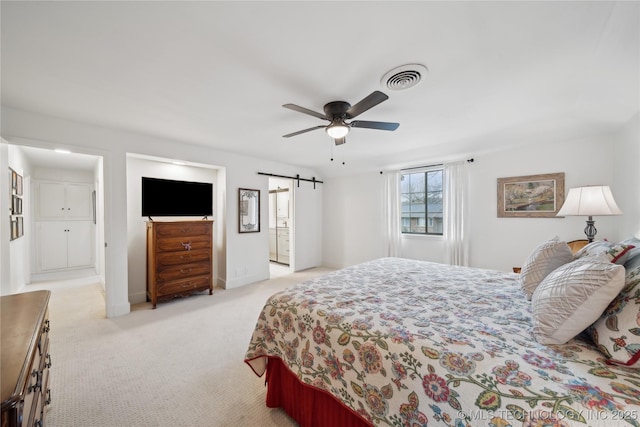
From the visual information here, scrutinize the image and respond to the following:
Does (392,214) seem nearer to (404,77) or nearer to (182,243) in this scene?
(404,77)

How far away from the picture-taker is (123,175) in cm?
314

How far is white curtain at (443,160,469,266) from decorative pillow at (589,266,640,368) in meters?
3.04

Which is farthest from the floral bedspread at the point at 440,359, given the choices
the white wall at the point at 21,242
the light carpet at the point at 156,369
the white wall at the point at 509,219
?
the white wall at the point at 21,242

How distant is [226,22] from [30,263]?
246 inches

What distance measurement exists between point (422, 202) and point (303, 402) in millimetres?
3927

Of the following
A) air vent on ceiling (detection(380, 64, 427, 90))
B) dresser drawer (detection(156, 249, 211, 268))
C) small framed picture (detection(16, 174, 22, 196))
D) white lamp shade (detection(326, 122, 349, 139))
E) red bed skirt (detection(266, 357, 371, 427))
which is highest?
air vent on ceiling (detection(380, 64, 427, 90))

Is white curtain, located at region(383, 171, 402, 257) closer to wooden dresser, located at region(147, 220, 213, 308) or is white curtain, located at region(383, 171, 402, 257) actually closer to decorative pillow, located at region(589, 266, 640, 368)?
wooden dresser, located at region(147, 220, 213, 308)

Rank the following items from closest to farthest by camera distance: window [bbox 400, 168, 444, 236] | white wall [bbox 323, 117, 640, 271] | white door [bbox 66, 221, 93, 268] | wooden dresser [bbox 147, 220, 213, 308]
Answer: white wall [bbox 323, 117, 640, 271]
wooden dresser [bbox 147, 220, 213, 308]
window [bbox 400, 168, 444, 236]
white door [bbox 66, 221, 93, 268]

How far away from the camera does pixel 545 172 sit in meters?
3.30

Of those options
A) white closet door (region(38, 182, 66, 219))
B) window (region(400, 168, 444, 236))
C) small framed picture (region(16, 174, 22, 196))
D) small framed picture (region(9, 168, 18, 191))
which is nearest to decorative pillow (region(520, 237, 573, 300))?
window (region(400, 168, 444, 236))

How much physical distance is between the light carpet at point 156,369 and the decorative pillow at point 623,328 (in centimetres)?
166

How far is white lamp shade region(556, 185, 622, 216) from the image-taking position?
2.25 metres

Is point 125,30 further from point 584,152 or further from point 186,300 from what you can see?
point 584,152

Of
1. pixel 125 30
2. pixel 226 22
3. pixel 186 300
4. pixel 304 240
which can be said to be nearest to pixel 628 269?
pixel 226 22
